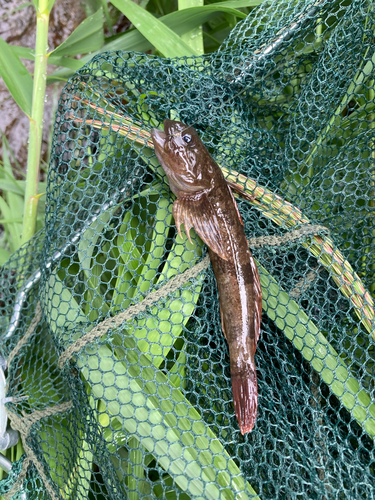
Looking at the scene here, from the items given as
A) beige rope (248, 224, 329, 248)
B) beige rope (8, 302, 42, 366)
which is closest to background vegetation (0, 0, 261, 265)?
beige rope (8, 302, 42, 366)

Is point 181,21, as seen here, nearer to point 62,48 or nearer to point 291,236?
point 62,48

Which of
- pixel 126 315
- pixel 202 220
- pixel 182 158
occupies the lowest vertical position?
pixel 126 315

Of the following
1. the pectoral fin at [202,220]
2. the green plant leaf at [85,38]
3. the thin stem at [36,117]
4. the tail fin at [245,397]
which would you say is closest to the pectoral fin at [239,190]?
the pectoral fin at [202,220]

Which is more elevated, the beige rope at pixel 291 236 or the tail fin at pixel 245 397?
the beige rope at pixel 291 236

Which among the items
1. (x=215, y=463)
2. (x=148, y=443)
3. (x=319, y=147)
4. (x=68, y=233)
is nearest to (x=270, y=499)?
(x=215, y=463)

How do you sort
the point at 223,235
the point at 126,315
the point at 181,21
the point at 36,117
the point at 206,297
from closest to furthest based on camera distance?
the point at 126,315 → the point at 223,235 → the point at 206,297 → the point at 36,117 → the point at 181,21

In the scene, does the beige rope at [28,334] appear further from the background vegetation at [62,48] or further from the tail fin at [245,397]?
the tail fin at [245,397]

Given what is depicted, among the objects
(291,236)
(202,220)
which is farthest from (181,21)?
(291,236)

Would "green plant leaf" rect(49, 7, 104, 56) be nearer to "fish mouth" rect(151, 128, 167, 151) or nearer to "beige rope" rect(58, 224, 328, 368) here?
"fish mouth" rect(151, 128, 167, 151)
